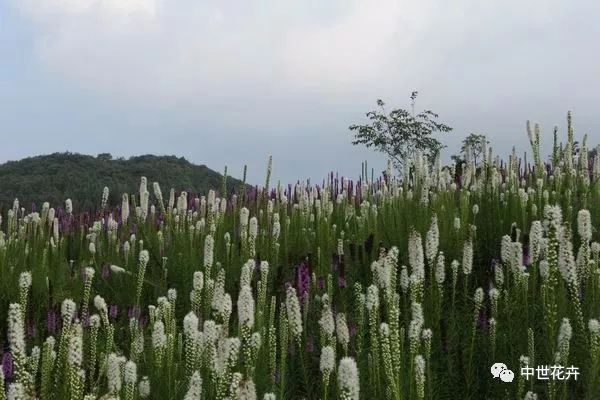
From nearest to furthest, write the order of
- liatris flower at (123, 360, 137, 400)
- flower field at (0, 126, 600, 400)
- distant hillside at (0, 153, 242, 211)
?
liatris flower at (123, 360, 137, 400)
flower field at (0, 126, 600, 400)
distant hillside at (0, 153, 242, 211)

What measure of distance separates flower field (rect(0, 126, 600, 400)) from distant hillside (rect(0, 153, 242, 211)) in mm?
11703

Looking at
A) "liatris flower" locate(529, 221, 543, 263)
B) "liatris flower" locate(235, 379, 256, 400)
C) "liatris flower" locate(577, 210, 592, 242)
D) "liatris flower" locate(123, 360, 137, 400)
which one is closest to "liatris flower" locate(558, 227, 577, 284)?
"liatris flower" locate(577, 210, 592, 242)

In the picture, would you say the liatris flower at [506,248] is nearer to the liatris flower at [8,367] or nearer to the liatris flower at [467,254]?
the liatris flower at [467,254]

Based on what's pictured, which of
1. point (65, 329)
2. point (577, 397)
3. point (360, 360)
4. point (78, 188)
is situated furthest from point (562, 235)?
point (78, 188)

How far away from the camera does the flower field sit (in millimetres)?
3471

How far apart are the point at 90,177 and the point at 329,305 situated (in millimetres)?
20467

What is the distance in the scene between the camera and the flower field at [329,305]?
11.4 ft

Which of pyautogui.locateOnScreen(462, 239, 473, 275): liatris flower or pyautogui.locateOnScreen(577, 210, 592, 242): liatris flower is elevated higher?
pyautogui.locateOnScreen(577, 210, 592, 242): liatris flower

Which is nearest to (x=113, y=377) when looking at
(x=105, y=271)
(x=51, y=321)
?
(x=51, y=321)

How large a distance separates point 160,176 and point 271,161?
1560 cm

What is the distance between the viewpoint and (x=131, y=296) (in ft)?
22.9

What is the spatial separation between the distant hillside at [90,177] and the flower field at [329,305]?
11703 millimetres

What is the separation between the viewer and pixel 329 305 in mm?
3957

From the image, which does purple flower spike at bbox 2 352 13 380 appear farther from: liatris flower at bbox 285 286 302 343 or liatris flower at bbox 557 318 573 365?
liatris flower at bbox 557 318 573 365
